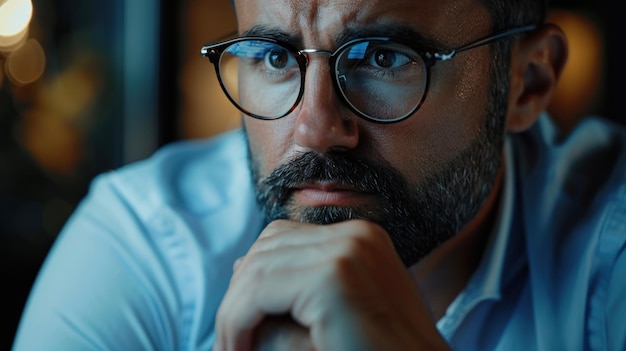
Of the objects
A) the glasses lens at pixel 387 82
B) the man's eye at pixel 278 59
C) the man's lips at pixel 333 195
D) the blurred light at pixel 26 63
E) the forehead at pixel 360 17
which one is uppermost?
the blurred light at pixel 26 63

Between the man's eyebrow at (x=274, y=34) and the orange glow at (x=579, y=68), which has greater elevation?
the man's eyebrow at (x=274, y=34)

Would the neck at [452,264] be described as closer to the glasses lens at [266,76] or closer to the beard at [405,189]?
the beard at [405,189]

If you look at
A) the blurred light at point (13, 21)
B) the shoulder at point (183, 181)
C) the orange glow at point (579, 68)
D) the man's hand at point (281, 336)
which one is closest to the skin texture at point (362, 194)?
the man's hand at point (281, 336)

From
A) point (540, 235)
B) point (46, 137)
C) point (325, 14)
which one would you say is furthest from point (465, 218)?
point (46, 137)

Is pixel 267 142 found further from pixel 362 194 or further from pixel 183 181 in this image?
pixel 183 181

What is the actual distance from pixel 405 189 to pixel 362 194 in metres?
0.08

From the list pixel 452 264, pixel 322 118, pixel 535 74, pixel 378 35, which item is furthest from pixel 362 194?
pixel 535 74

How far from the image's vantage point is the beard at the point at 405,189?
1.09 metres

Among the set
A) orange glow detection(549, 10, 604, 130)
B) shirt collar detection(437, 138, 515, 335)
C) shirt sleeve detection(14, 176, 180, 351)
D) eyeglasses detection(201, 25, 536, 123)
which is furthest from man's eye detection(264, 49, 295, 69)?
orange glow detection(549, 10, 604, 130)

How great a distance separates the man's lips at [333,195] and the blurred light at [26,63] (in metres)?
1.80

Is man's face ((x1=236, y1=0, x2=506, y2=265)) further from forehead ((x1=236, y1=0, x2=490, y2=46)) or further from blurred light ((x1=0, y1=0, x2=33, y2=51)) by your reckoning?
blurred light ((x1=0, y1=0, x2=33, y2=51))

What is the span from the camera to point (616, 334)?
1137 millimetres

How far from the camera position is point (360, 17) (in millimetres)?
1079

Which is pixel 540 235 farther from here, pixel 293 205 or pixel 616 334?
pixel 293 205
